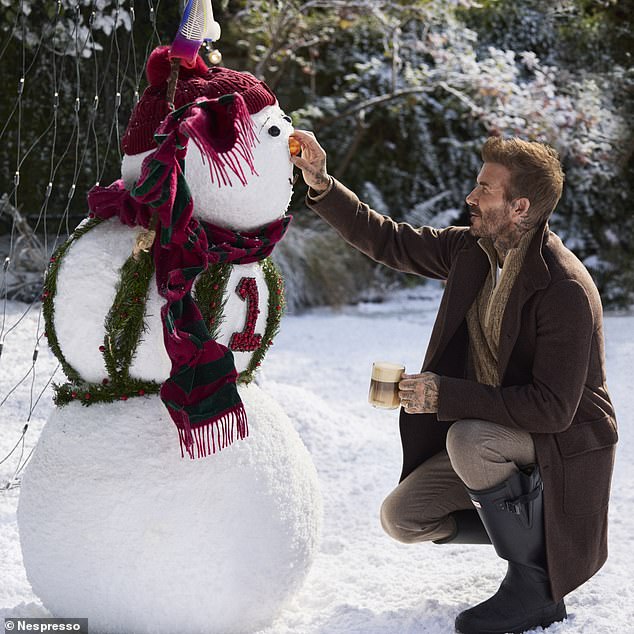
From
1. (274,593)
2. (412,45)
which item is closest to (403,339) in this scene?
→ (412,45)

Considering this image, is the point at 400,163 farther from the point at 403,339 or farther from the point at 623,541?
the point at 623,541

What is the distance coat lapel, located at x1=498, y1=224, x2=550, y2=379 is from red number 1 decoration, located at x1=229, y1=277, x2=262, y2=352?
0.59 meters

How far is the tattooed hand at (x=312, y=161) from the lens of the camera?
7.05 feet

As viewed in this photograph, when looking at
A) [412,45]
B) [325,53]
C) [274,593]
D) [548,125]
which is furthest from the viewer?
[325,53]

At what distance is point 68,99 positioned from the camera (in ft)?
18.4

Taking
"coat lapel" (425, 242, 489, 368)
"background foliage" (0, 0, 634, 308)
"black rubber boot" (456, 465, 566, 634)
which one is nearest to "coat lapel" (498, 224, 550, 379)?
"coat lapel" (425, 242, 489, 368)

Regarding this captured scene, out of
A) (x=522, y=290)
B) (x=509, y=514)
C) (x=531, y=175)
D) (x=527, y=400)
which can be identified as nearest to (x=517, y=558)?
(x=509, y=514)

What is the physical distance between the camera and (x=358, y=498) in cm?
321

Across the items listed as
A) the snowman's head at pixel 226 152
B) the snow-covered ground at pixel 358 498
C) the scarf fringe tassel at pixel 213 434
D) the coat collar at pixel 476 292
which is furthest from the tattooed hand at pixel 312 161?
the snow-covered ground at pixel 358 498

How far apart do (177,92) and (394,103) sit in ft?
19.7

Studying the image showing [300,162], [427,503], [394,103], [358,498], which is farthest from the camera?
[394,103]

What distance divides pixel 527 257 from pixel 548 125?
4327mm

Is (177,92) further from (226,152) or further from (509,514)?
(509,514)

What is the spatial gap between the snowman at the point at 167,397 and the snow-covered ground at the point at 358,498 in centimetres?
27
